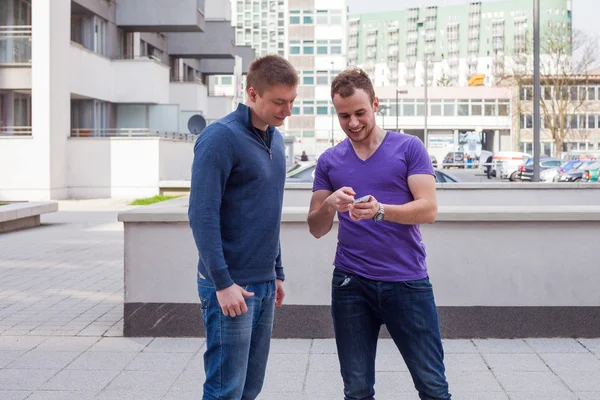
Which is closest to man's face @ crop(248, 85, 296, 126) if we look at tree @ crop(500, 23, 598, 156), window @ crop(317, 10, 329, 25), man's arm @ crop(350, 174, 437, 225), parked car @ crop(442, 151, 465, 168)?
man's arm @ crop(350, 174, 437, 225)

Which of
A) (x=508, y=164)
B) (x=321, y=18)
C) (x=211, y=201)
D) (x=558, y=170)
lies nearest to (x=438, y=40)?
(x=321, y=18)

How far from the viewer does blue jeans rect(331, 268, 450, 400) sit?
154 inches

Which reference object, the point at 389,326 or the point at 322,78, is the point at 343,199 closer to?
the point at 389,326

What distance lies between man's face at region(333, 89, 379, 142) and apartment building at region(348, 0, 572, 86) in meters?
153

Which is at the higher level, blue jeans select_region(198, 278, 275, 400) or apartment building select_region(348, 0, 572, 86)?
apartment building select_region(348, 0, 572, 86)

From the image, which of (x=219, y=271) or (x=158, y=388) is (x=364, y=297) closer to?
(x=219, y=271)

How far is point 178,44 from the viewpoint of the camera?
46.4 meters

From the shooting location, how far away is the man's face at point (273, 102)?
3.66 meters

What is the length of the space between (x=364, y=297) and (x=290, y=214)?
3.17m

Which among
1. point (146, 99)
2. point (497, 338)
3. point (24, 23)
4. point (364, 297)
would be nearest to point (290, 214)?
point (497, 338)

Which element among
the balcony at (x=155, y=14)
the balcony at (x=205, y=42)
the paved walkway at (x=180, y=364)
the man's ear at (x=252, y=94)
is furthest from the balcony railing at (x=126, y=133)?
the man's ear at (x=252, y=94)

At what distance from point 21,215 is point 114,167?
41.3ft

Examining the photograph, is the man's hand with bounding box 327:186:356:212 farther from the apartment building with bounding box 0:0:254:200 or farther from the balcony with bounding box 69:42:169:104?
the balcony with bounding box 69:42:169:104

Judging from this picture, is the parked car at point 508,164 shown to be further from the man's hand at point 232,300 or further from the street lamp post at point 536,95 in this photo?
the man's hand at point 232,300
